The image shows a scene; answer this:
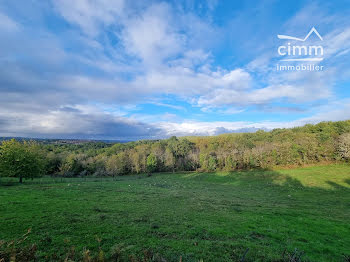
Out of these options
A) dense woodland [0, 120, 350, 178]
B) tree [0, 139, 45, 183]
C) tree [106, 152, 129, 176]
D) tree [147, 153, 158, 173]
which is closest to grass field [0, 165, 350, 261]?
tree [0, 139, 45, 183]

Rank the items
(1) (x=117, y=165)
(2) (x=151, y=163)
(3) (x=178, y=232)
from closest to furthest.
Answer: (3) (x=178, y=232)
(2) (x=151, y=163)
(1) (x=117, y=165)

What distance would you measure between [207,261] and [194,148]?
8482 cm

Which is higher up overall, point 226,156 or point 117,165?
point 226,156

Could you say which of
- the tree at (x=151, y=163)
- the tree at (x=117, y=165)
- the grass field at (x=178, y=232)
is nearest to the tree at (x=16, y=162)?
the grass field at (x=178, y=232)

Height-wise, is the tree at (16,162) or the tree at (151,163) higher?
the tree at (16,162)

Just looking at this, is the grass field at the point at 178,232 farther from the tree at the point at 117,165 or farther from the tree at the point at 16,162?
the tree at the point at 117,165

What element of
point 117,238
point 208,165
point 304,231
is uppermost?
point 117,238

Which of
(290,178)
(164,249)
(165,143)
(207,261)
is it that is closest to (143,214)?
(164,249)

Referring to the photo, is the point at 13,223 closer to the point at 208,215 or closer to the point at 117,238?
the point at 117,238

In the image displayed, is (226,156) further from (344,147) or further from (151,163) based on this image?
(344,147)

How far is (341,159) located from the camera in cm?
5197

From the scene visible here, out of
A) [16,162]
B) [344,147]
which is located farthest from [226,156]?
[16,162]

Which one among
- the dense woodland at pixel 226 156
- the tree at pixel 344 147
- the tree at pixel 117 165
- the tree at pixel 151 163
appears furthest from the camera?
the tree at pixel 151 163

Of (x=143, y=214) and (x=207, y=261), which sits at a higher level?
(x=207, y=261)
